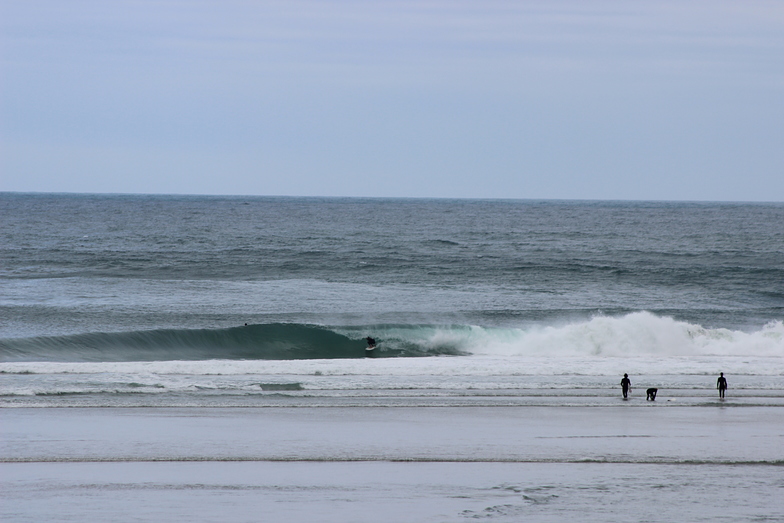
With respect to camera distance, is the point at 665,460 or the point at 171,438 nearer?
the point at 665,460

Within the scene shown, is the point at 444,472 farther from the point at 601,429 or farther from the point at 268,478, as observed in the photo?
the point at 601,429

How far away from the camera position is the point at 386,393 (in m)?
22.0

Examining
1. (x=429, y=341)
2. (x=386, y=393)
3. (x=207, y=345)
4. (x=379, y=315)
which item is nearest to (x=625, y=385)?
(x=386, y=393)

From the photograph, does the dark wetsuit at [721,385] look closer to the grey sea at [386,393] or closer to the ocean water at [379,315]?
the grey sea at [386,393]

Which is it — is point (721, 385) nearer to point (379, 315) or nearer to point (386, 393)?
point (386, 393)

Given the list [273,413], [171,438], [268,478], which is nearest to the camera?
[268,478]

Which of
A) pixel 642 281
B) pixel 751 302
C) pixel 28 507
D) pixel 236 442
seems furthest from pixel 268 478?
pixel 642 281

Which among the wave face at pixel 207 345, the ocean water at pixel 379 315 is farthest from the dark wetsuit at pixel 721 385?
the wave face at pixel 207 345

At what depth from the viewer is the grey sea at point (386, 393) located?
42.9ft

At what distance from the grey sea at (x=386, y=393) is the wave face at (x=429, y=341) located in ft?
0.36

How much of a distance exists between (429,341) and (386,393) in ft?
36.8

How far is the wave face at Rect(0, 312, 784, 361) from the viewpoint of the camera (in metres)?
30.4

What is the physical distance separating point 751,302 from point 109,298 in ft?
111

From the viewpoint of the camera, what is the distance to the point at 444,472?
14.5 m
